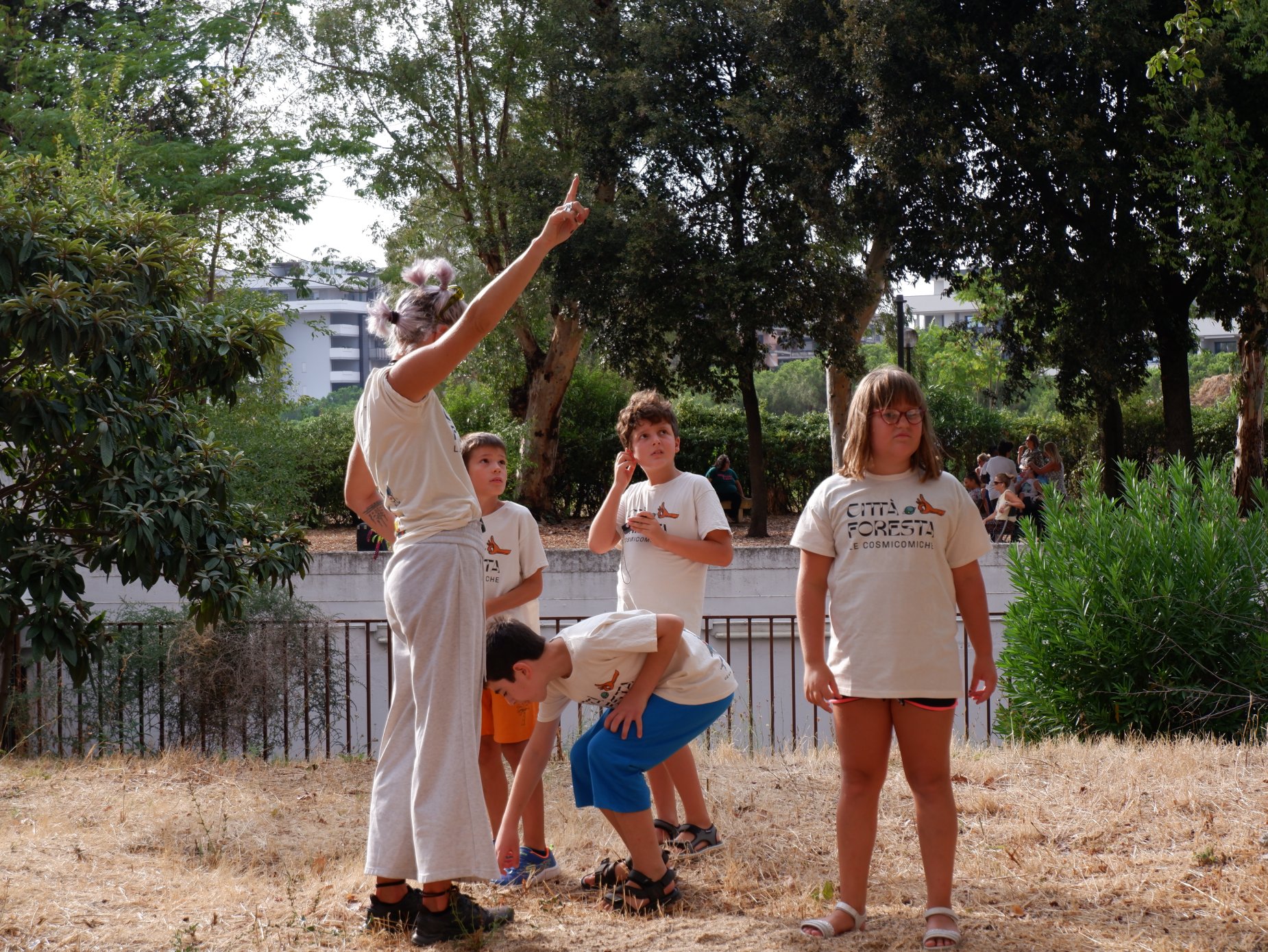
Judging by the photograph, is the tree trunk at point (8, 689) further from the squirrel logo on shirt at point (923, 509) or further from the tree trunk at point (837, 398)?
the tree trunk at point (837, 398)

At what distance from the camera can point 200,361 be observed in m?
6.80

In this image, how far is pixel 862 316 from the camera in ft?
57.4

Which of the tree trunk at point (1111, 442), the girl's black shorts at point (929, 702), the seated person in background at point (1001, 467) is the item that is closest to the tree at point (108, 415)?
the girl's black shorts at point (929, 702)

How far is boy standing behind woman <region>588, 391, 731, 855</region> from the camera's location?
4.21 metres

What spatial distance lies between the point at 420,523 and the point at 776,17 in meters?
14.7

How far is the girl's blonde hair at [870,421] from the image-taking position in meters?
3.37

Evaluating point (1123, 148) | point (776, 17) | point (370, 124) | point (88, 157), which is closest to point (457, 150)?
point (370, 124)

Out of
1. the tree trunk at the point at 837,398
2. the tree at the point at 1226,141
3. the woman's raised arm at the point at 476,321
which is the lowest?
the woman's raised arm at the point at 476,321

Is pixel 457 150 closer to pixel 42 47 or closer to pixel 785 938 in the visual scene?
pixel 42 47

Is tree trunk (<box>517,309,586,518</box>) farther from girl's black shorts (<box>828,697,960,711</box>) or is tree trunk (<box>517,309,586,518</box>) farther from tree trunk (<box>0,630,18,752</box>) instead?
girl's black shorts (<box>828,697,960,711</box>)

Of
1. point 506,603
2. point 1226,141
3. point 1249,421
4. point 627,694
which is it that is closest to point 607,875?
point 627,694

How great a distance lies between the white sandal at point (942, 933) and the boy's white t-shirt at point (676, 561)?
1311 mm

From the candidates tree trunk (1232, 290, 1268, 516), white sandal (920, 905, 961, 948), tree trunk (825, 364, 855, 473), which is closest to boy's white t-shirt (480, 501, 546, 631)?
white sandal (920, 905, 961, 948)

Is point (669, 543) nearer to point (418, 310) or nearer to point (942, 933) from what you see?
point (418, 310)
